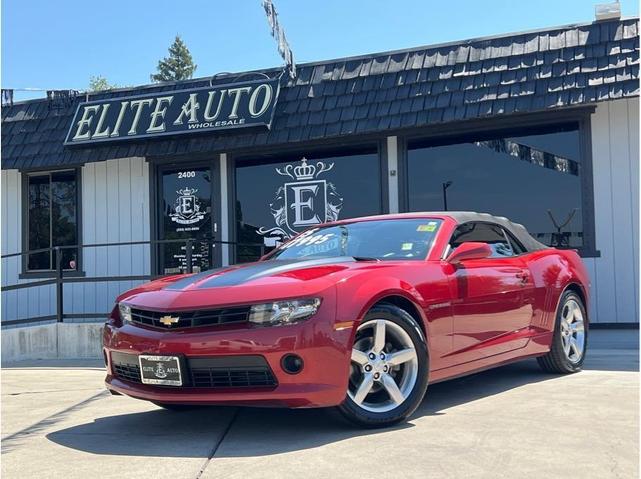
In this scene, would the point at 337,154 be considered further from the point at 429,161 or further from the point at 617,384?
the point at 617,384

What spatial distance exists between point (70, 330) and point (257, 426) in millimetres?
5475

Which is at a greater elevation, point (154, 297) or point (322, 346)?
point (154, 297)

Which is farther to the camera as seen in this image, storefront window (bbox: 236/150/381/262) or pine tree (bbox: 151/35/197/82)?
pine tree (bbox: 151/35/197/82)

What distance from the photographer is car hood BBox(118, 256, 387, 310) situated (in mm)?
3900

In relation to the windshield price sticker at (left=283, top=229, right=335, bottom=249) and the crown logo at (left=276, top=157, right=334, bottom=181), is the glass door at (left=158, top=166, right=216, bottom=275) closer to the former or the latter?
the crown logo at (left=276, top=157, right=334, bottom=181)

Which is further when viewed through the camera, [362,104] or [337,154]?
[337,154]

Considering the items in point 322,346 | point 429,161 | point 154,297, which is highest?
point 429,161

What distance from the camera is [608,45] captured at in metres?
8.18

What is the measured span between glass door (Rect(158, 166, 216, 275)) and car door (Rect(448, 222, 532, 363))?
6267 millimetres

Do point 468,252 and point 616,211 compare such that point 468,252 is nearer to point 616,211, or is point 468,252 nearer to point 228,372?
point 228,372

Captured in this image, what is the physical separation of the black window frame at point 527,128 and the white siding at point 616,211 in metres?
0.08

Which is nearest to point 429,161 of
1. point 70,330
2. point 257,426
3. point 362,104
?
point 362,104

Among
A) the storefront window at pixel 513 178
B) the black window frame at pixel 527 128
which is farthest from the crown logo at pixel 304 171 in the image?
the storefront window at pixel 513 178

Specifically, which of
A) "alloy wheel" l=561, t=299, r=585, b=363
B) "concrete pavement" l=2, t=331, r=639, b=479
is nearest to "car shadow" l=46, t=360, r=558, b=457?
"concrete pavement" l=2, t=331, r=639, b=479
